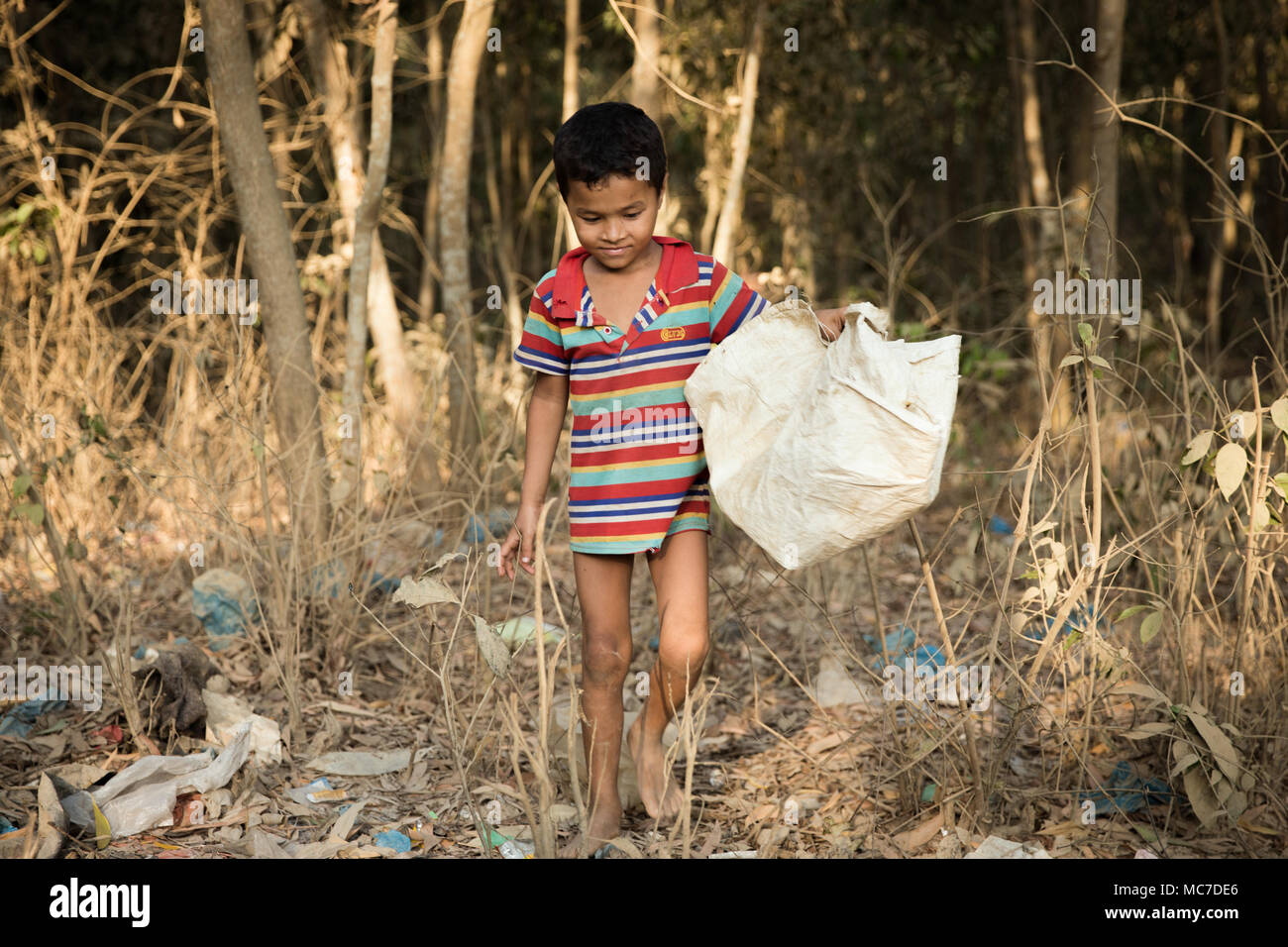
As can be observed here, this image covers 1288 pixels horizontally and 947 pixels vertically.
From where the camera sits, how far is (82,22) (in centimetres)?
737

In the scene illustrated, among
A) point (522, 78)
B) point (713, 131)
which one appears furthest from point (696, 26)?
point (522, 78)

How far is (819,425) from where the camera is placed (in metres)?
1.87

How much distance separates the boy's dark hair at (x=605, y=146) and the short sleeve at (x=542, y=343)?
0.23 metres

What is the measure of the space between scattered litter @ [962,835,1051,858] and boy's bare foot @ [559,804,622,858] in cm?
67

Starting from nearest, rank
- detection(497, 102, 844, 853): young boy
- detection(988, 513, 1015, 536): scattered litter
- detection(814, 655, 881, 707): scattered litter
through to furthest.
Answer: detection(497, 102, 844, 853): young boy, detection(814, 655, 881, 707): scattered litter, detection(988, 513, 1015, 536): scattered litter

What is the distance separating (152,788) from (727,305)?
1574 mm

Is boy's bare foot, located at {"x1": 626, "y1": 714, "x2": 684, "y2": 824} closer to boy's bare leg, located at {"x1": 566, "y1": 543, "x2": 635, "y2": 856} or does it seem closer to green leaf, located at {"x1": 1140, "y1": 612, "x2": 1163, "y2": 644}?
boy's bare leg, located at {"x1": 566, "y1": 543, "x2": 635, "y2": 856}

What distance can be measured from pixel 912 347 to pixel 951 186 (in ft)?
41.4

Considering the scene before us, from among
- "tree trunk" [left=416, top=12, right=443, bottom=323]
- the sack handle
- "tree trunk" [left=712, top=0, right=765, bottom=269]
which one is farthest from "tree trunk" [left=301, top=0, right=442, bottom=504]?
the sack handle

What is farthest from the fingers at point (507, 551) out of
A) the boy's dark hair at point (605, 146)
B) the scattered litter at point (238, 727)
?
the scattered litter at point (238, 727)

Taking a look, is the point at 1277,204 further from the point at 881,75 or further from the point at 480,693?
the point at 480,693

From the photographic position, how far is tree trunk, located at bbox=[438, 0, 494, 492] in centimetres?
411

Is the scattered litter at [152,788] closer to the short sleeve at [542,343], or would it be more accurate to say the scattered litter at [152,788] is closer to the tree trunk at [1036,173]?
the short sleeve at [542,343]

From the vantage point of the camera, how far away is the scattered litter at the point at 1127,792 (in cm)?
227
